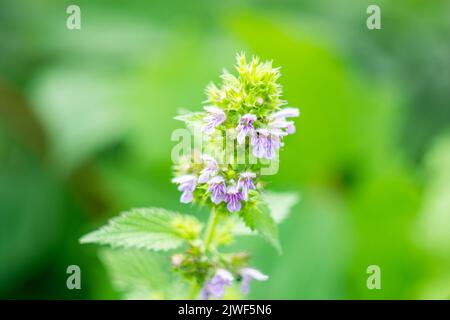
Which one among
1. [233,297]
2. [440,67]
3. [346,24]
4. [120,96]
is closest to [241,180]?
[233,297]

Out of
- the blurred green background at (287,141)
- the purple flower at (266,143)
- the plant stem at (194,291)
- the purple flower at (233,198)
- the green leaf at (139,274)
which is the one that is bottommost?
the plant stem at (194,291)

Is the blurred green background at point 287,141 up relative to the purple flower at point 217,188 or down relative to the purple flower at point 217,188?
up

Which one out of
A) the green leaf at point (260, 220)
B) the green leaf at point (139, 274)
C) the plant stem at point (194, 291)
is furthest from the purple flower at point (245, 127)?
the green leaf at point (139, 274)

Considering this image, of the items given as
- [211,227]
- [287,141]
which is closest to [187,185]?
[211,227]

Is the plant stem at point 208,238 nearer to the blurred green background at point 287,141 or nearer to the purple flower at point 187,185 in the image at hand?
the purple flower at point 187,185

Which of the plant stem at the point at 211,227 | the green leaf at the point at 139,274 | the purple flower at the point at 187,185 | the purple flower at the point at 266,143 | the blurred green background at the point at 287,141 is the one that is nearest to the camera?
the purple flower at the point at 266,143

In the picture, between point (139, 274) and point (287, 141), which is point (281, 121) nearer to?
point (139, 274)

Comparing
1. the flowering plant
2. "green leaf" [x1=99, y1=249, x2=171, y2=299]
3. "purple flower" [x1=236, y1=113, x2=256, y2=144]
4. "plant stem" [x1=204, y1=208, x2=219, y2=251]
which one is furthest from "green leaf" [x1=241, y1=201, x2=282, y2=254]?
"green leaf" [x1=99, y1=249, x2=171, y2=299]

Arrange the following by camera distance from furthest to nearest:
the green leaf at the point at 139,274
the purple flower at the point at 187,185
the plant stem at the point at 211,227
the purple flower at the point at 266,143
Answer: the green leaf at the point at 139,274 < the plant stem at the point at 211,227 < the purple flower at the point at 187,185 < the purple flower at the point at 266,143
